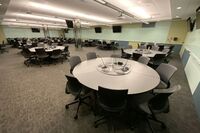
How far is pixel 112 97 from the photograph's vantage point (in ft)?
5.52

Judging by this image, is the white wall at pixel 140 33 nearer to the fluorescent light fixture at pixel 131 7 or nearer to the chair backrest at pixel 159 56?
the fluorescent light fixture at pixel 131 7

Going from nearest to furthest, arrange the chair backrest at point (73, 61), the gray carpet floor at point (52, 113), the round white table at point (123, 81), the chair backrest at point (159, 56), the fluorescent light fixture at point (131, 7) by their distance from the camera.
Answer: the round white table at point (123, 81) < the gray carpet floor at point (52, 113) < the chair backrest at point (73, 61) < the fluorescent light fixture at point (131, 7) < the chair backrest at point (159, 56)

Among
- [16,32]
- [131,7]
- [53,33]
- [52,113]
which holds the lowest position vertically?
[52,113]

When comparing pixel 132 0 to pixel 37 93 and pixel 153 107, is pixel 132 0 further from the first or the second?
pixel 37 93

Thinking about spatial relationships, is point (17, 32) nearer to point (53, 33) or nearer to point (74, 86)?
point (53, 33)

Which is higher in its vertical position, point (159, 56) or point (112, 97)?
point (159, 56)

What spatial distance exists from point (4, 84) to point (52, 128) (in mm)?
3057

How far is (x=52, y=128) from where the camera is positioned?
6.48 ft

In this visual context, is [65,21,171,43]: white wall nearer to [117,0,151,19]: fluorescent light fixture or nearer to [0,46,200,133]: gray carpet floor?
[117,0,151,19]: fluorescent light fixture

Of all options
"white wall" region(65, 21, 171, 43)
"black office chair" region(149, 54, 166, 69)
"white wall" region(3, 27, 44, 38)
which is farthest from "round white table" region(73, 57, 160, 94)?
"white wall" region(3, 27, 44, 38)

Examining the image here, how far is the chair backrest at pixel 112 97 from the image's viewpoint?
158cm

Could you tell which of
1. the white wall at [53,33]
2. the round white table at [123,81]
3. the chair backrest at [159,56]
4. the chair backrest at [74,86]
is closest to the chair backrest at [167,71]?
the round white table at [123,81]

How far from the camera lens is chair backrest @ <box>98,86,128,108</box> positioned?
62.3 inches

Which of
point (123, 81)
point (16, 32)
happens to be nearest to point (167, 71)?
point (123, 81)
